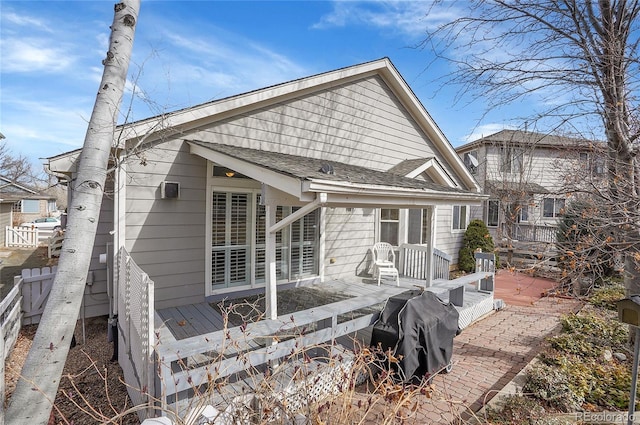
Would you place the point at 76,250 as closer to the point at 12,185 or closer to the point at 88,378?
the point at 88,378

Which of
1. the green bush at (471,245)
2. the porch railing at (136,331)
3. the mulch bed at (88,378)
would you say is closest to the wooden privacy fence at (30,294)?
the mulch bed at (88,378)

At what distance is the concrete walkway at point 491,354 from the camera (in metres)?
3.88

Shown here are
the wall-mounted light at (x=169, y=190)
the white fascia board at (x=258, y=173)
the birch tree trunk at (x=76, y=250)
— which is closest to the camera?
the birch tree trunk at (x=76, y=250)

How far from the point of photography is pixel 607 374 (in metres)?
4.43

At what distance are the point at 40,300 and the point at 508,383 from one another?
815cm

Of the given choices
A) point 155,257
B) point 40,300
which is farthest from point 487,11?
point 40,300

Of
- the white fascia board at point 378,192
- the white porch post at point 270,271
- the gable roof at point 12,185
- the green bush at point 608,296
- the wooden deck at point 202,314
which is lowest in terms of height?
the green bush at point 608,296

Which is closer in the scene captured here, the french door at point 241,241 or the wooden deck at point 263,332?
the wooden deck at point 263,332

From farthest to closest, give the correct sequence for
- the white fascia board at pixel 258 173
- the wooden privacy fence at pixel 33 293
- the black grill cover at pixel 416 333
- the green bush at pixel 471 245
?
the green bush at pixel 471 245, the wooden privacy fence at pixel 33 293, the white fascia board at pixel 258 173, the black grill cover at pixel 416 333

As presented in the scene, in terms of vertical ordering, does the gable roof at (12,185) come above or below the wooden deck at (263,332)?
above

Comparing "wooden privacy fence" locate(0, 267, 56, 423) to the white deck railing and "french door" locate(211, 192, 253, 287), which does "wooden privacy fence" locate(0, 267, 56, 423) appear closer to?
"french door" locate(211, 192, 253, 287)

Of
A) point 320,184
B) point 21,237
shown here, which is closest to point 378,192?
point 320,184

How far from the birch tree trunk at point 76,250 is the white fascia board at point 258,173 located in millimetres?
2068

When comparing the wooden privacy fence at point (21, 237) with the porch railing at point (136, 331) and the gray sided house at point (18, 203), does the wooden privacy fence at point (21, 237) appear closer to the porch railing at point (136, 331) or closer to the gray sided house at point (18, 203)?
the gray sided house at point (18, 203)
